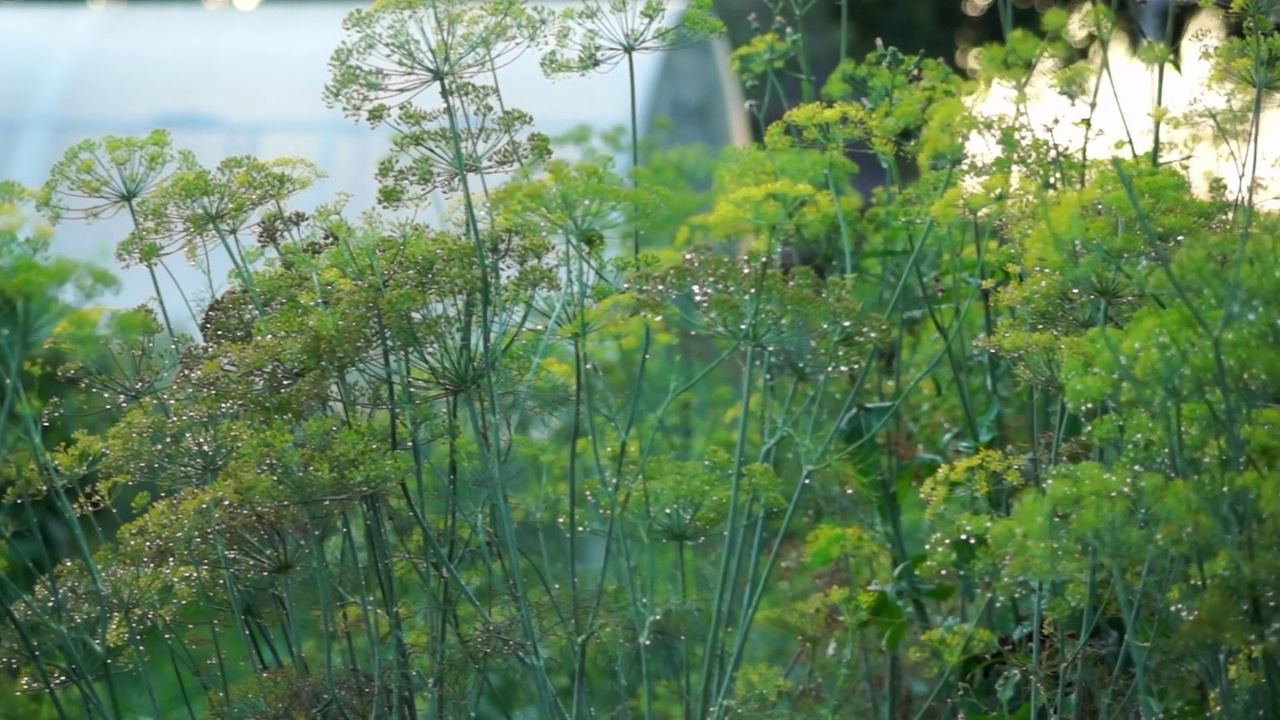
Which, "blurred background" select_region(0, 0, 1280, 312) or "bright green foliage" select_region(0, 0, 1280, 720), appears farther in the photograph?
"blurred background" select_region(0, 0, 1280, 312)

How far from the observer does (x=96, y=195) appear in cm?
220

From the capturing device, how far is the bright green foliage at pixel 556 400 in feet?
5.87

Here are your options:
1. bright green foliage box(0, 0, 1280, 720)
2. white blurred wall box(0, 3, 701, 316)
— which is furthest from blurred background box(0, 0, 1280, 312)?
bright green foliage box(0, 0, 1280, 720)

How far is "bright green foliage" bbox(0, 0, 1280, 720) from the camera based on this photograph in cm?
179

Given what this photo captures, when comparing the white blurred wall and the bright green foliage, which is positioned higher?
the white blurred wall

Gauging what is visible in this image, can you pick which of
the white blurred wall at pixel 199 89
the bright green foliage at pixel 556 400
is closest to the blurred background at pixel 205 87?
the white blurred wall at pixel 199 89

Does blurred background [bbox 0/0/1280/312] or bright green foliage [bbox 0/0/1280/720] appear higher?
blurred background [bbox 0/0/1280/312]

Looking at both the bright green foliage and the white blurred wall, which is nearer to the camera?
the bright green foliage

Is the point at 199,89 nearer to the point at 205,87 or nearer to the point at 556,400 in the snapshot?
the point at 205,87

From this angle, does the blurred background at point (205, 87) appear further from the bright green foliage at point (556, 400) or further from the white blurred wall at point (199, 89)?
the bright green foliage at point (556, 400)

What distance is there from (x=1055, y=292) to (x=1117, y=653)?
2.57ft

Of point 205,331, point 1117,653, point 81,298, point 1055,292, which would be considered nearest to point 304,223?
point 205,331

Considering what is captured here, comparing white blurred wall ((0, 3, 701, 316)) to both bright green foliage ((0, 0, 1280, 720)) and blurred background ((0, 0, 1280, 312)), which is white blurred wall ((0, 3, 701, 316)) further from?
bright green foliage ((0, 0, 1280, 720))

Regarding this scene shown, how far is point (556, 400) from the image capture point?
7.53ft
